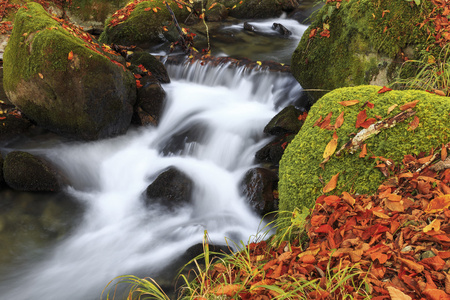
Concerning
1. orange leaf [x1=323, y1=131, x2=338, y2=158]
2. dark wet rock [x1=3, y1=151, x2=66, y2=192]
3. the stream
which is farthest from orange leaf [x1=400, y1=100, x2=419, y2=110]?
dark wet rock [x1=3, y1=151, x2=66, y2=192]

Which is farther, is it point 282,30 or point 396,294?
point 282,30

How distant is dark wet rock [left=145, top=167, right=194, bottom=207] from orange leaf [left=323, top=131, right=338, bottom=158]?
287 cm

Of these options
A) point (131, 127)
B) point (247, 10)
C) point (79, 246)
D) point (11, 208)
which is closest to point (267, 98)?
point (131, 127)

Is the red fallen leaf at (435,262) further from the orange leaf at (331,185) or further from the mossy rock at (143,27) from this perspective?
the mossy rock at (143,27)

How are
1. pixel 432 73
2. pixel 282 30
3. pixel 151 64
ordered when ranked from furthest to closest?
pixel 282 30 → pixel 151 64 → pixel 432 73

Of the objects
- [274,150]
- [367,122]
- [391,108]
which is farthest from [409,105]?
[274,150]

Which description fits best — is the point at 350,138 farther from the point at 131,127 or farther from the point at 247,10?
the point at 247,10

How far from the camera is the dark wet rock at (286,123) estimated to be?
556cm

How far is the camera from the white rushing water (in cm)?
409

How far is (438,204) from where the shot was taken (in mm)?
2055

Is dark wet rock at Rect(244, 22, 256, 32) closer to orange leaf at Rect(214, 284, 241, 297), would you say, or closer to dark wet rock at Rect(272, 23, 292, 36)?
dark wet rock at Rect(272, 23, 292, 36)

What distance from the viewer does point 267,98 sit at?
7172 mm

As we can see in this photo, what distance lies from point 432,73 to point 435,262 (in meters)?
2.77

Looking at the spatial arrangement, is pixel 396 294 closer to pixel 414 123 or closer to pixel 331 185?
pixel 331 185
